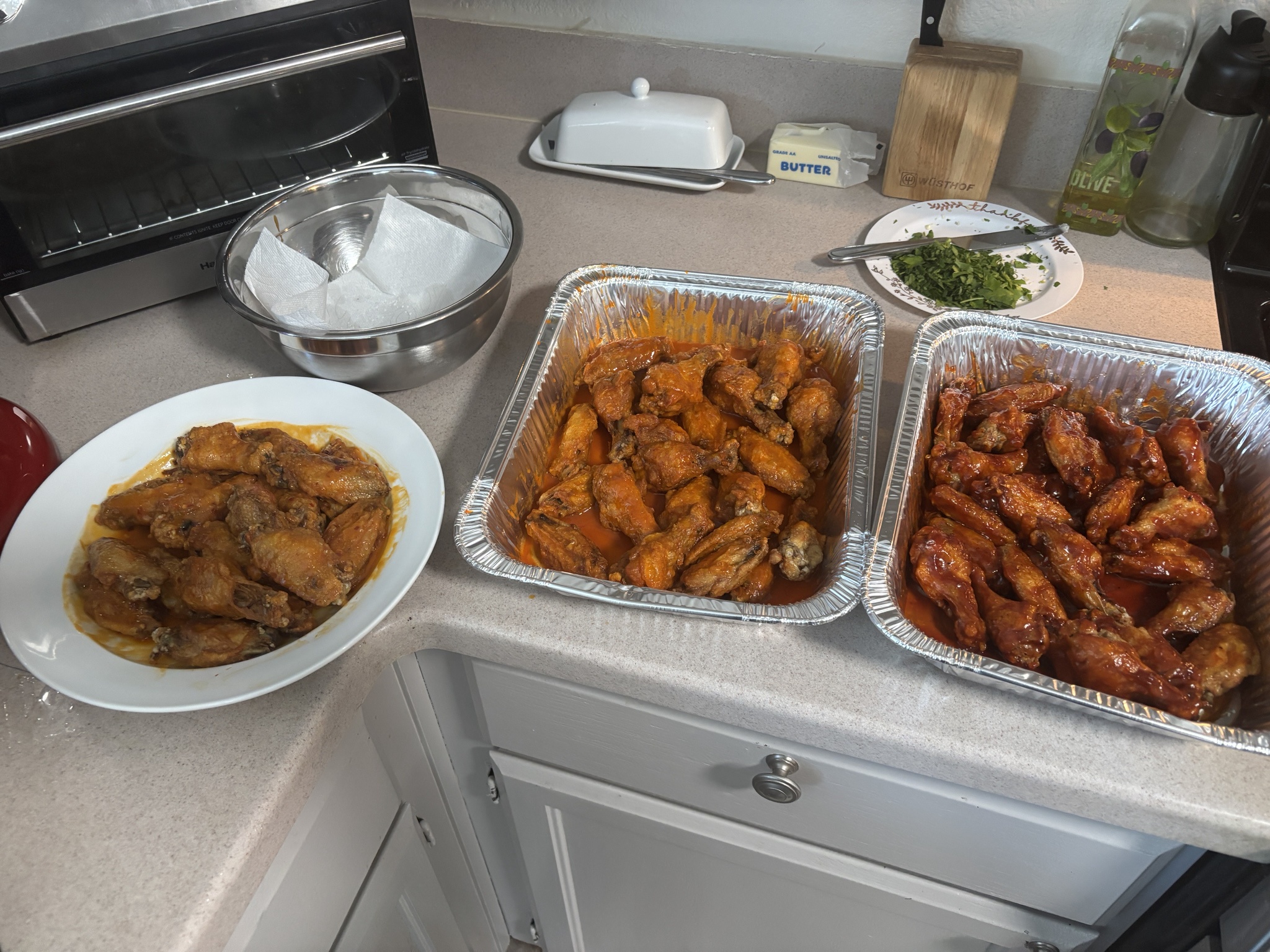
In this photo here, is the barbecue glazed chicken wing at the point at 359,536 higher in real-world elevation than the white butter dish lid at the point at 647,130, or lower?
lower

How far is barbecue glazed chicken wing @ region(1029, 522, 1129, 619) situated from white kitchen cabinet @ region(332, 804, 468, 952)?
2.83 ft

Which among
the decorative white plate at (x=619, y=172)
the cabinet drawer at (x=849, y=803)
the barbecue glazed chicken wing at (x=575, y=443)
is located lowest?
the cabinet drawer at (x=849, y=803)

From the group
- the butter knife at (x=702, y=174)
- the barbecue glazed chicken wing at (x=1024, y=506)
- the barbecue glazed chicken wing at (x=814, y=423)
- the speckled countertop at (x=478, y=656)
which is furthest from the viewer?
the butter knife at (x=702, y=174)

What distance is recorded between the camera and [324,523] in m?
0.93

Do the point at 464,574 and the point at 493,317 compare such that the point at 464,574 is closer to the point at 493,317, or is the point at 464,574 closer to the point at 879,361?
the point at 493,317

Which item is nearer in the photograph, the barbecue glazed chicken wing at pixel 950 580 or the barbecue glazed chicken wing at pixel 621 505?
the barbecue glazed chicken wing at pixel 950 580

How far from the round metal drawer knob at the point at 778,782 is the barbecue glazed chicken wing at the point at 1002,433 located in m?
0.42

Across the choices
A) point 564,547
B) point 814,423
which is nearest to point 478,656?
point 564,547

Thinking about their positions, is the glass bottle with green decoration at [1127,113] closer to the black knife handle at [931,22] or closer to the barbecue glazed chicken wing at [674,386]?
the black knife handle at [931,22]

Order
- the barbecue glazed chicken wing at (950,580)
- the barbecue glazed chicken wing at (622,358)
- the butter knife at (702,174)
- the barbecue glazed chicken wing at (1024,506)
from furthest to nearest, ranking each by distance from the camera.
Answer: the butter knife at (702,174) < the barbecue glazed chicken wing at (622,358) < the barbecue glazed chicken wing at (1024,506) < the barbecue glazed chicken wing at (950,580)

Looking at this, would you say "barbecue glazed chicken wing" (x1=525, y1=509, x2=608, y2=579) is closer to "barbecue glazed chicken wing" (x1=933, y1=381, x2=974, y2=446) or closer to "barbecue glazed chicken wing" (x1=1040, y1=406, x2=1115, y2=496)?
"barbecue glazed chicken wing" (x1=933, y1=381, x2=974, y2=446)

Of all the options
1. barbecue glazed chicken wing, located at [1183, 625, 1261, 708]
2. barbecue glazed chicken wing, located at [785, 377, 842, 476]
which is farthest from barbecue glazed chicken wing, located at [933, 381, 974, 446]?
barbecue glazed chicken wing, located at [1183, 625, 1261, 708]

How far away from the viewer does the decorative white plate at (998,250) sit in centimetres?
118

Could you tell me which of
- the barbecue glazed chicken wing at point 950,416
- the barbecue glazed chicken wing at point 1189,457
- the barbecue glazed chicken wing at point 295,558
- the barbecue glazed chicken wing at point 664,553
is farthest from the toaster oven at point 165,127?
the barbecue glazed chicken wing at point 1189,457
